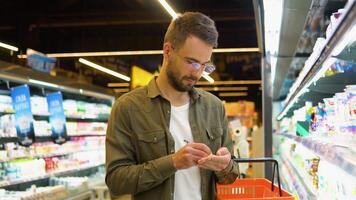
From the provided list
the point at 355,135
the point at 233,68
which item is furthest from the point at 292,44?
the point at 233,68

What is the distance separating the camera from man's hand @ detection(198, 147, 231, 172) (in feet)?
6.35

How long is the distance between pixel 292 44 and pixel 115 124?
11.8 ft

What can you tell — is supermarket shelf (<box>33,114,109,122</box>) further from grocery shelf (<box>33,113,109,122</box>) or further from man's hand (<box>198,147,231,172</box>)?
man's hand (<box>198,147,231,172</box>)

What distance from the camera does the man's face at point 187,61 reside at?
2.14 metres

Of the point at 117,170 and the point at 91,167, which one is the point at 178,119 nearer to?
the point at 117,170

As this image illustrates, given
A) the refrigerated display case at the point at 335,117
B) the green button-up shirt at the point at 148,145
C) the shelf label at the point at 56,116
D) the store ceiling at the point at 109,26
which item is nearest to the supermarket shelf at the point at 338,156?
the refrigerated display case at the point at 335,117

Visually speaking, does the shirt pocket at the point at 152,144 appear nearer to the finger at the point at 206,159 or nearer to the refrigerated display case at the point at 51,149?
the finger at the point at 206,159

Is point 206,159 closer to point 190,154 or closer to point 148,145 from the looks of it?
point 190,154

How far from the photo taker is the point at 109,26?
1534 centimetres

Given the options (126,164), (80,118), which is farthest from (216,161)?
(80,118)

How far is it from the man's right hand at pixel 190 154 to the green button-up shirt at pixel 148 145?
68 millimetres

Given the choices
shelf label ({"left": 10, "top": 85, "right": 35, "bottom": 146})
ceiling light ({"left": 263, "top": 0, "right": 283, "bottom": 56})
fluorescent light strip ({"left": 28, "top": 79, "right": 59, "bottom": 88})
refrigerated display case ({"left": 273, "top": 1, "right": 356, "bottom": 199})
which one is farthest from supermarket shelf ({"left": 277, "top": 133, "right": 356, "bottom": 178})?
fluorescent light strip ({"left": 28, "top": 79, "right": 59, "bottom": 88})

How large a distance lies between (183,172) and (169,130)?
21 cm

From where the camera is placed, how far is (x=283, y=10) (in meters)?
3.64
